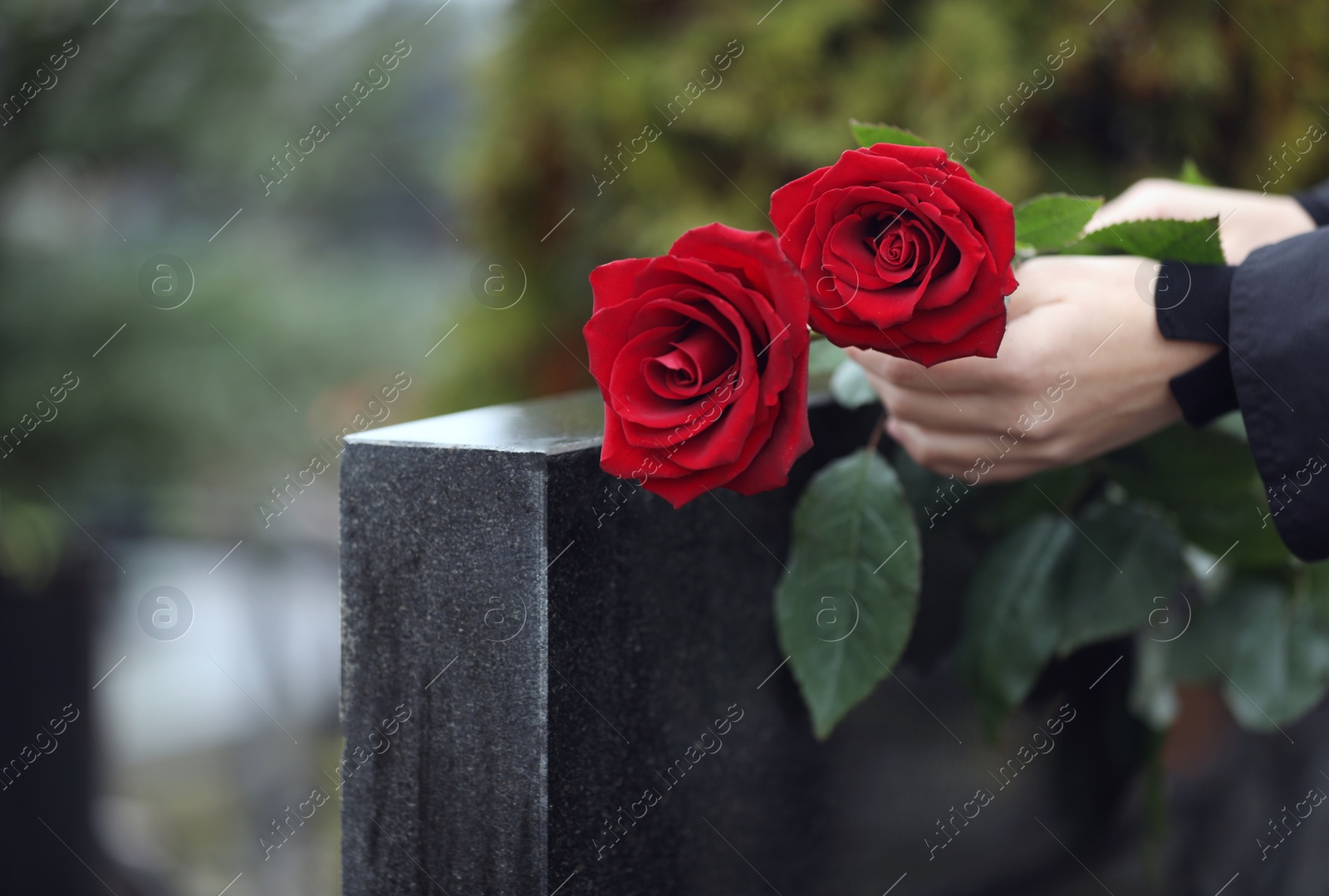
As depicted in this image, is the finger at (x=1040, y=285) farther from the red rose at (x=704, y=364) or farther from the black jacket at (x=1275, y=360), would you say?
the red rose at (x=704, y=364)

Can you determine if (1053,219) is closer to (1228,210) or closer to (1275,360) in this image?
(1275,360)

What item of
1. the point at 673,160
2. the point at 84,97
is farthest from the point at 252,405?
Result: the point at 673,160

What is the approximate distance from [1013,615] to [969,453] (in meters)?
0.22

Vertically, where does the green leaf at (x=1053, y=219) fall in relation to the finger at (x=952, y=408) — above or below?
above

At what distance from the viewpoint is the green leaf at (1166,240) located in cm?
62

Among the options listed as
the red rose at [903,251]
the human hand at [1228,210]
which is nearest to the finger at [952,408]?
the red rose at [903,251]

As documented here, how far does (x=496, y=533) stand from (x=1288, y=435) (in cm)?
48

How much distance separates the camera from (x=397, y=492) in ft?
1.88

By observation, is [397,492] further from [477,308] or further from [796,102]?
A: [477,308]

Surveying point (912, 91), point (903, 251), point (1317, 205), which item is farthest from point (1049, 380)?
point (912, 91)

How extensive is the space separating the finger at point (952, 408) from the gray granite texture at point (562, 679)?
0.39ft

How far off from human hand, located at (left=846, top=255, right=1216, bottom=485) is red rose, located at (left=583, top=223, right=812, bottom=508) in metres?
0.14

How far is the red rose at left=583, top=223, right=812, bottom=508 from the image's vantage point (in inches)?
17.5

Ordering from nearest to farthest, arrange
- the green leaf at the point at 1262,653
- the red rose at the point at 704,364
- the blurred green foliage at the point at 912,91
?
the red rose at the point at 704,364
the green leaf at the point at 1262,653
the blurred green foliage at the point at 912,91
